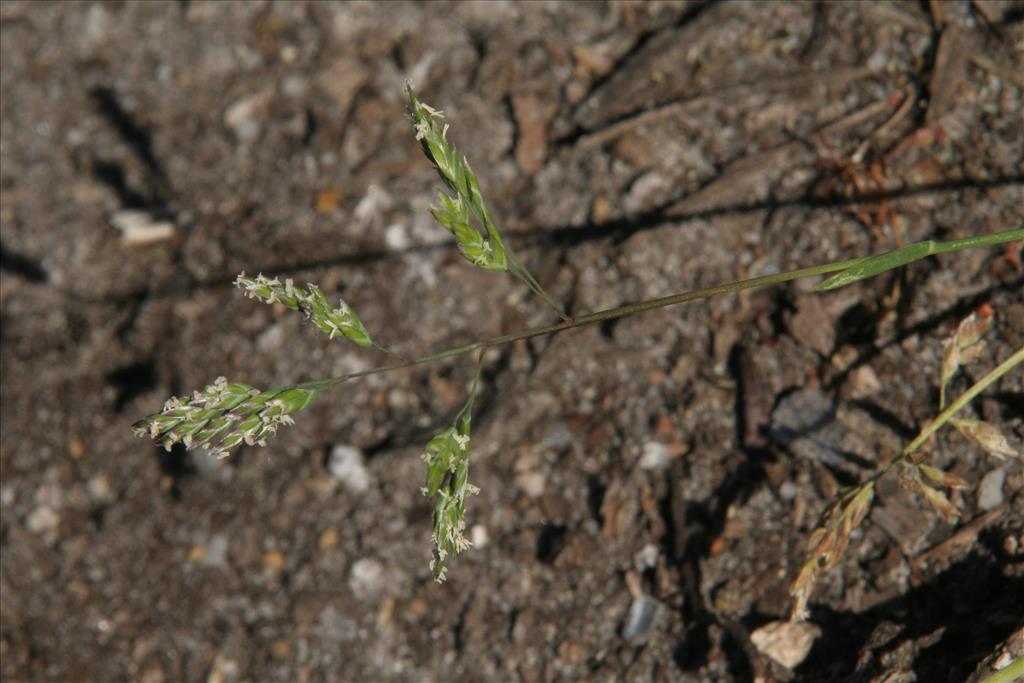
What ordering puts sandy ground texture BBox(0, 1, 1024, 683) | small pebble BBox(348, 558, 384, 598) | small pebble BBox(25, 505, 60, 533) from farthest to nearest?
1. small pebble BBox(25, 505, 60, 533)
2. small pebble BBox(348, 558, 384, 598)
3. sandy ground texture BBox(0, 1, 1024, 683)

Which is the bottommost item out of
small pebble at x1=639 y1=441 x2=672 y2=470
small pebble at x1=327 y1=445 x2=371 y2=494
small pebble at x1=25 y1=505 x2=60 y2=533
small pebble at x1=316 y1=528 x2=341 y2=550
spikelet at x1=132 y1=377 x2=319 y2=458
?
small pebble at x1=25 y1=505 x2=60 y2=533

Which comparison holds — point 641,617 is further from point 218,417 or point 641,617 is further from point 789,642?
point 218,417

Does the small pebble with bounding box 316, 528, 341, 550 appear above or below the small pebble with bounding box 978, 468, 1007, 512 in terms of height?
→ below

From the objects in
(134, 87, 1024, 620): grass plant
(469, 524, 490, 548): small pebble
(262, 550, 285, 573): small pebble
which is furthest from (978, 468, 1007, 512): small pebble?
(262, 550, 285, 573): small pebble

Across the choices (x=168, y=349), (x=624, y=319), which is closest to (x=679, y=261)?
(x=624, y=319)

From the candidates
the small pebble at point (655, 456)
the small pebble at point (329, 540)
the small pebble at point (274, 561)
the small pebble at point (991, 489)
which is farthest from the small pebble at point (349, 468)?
the small pebble at point (991, 489)

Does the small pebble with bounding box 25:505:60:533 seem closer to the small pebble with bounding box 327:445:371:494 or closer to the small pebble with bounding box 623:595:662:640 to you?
the small pebble with bounding box 327:445:371:494

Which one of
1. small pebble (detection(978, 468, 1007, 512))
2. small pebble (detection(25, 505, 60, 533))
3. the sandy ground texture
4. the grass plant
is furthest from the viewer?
small pebble (detection(25, 505, 60, 533))

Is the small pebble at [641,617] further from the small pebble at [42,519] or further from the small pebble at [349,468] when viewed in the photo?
the small pebble at [42,519]

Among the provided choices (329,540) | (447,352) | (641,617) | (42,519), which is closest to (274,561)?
(329,540)
